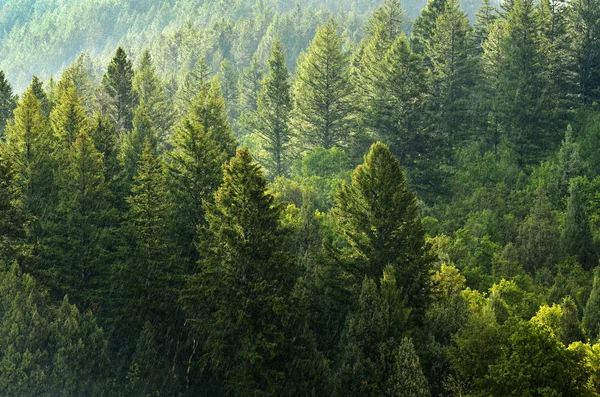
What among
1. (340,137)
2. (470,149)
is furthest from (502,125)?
(340,137)

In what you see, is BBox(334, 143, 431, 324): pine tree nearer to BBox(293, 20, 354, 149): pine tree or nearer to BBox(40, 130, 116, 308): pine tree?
BBox(40, 130, 116, 308): pine tree

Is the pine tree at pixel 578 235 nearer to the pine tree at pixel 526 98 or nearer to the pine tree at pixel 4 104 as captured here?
the pine tree at pixel 526 98

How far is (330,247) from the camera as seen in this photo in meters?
32.3

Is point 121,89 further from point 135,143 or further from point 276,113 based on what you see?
point 135,143

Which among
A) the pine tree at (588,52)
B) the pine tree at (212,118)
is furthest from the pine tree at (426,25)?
the pine tree at (212,118)

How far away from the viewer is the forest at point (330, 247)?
27.9 m

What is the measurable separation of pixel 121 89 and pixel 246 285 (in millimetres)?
34455

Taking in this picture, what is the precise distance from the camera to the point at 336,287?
31.7 m

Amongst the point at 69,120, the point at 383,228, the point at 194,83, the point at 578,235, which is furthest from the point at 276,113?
the point at 383,228

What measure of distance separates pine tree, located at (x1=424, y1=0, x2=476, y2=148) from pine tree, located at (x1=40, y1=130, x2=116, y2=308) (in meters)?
31.1

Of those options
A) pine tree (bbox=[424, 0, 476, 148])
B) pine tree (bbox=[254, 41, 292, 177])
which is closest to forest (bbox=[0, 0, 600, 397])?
pine tree (bbox=[424, 0, 476, 148])

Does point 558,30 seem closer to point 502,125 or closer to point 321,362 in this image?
point 502,125

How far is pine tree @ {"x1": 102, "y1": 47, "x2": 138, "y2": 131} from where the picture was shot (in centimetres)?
5753

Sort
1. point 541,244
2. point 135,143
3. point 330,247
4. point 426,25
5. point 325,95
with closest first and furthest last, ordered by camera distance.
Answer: point 330,247
point 541,244
point 135,143
point 325,95
point 426,25
